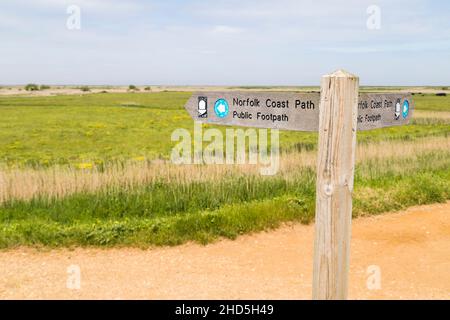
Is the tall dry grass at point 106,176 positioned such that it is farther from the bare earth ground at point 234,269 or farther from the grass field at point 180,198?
the bare earth ground at point 234,269

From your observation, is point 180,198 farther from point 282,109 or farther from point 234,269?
point 282,109

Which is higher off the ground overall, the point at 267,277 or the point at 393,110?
the point at 393,110

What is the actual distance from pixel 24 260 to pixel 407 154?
11.9 meters

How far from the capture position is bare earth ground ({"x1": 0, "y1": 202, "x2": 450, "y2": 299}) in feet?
15.1

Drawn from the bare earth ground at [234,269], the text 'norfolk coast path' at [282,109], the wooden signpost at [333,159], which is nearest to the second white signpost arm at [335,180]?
the wooden signpost at [333,159]

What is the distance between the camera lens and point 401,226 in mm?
6906

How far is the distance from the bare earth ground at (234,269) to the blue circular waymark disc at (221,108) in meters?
1.87

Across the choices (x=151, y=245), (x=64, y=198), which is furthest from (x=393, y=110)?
(x=64, y=198)

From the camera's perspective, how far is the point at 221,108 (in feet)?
11.9

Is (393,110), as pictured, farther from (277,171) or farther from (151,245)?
(277,171)

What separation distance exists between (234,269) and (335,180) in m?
2.59

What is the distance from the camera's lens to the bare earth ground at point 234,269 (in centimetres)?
461

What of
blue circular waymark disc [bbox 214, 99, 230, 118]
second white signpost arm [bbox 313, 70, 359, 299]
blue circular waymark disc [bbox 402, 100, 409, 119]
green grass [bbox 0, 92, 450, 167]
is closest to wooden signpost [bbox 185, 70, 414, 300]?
second white signpost arm [bbox 313, 70, 359, 299]

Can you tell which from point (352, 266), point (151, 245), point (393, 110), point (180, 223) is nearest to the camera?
point (393, 110)
